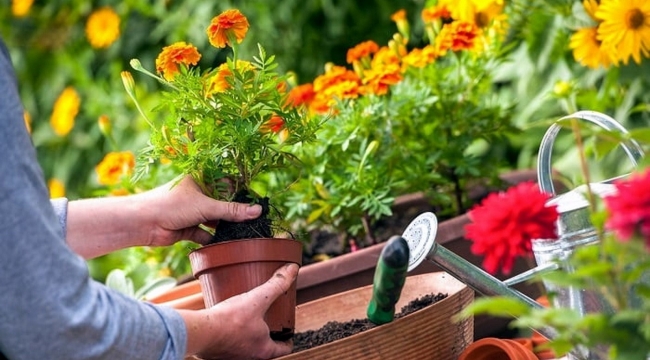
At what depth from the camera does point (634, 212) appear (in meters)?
0.82

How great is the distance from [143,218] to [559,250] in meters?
0.56

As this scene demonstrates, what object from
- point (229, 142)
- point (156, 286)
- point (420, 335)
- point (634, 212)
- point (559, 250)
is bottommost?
point (156, 286)

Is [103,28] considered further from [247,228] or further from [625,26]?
[247,228]

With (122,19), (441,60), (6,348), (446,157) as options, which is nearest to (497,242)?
(6,348)

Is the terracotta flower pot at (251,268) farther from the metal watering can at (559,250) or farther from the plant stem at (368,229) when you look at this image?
the plant stem at (368,229)

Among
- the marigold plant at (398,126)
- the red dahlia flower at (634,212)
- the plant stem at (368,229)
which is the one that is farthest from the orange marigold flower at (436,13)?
the red dahlia flower at (634,212)

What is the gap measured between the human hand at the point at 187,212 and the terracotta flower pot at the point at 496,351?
0.33 m

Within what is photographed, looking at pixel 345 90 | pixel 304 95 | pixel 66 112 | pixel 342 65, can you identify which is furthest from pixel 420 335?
pixel 66 112

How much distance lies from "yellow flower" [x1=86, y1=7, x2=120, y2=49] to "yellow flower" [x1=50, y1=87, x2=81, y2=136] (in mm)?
211

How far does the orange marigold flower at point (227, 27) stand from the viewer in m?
1.50

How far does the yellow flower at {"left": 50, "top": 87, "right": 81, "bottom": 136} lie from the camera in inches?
131

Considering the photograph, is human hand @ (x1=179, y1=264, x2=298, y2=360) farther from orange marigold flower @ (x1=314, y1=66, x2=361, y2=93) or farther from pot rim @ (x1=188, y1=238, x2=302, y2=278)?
orange marigold flower @ (x1=314, y1=66, x2=361, y2=93)

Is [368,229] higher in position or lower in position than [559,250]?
lower

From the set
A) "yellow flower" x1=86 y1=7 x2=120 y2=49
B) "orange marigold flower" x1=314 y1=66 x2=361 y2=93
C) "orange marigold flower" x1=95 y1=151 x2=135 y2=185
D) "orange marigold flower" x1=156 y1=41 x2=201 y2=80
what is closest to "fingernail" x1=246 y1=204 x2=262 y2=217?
"orange marigold flower" x1=156 y1=41 x2=201 y2=80
